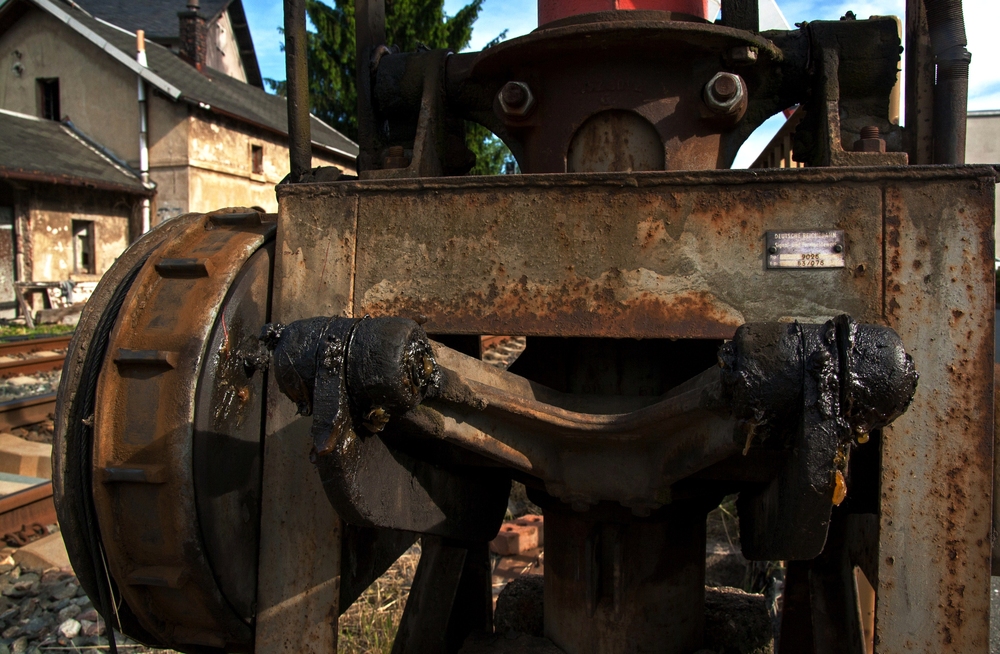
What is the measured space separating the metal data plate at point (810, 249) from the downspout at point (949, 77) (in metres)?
0.62

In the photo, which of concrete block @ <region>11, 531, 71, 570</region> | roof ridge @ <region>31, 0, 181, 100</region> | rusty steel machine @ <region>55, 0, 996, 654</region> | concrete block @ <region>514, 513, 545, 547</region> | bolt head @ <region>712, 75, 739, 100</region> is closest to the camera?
rusty steel machine @ <region>55, 0, 996, 654</region>

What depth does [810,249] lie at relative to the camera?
70.4 inches

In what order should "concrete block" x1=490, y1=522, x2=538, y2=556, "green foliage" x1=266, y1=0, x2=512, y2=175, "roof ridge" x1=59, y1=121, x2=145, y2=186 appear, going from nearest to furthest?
"concrete block" x1=490, y1=522, x2=538, y2=556 → "roof ridge" x1=59, y1=121, x2=145, y2=186 → "green foliage" x1=266, y1=0, x2=512, y2=175

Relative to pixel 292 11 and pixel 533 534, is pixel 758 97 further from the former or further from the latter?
pixel 533 534

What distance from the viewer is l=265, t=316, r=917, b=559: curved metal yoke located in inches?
52.1

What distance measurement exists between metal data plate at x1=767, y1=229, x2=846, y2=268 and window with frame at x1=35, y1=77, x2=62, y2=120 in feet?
80.0

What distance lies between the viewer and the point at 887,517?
A: 179cm

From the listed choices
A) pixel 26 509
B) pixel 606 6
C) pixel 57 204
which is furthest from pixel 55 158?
pixel 606 6

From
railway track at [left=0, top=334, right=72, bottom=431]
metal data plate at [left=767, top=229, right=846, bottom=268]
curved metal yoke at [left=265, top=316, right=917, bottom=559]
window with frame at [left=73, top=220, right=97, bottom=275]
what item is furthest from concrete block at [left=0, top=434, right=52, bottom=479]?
window with frame at [left=73, top=220, right=97, bottom=275]

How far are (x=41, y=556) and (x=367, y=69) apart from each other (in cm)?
317

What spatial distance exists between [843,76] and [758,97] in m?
0.23

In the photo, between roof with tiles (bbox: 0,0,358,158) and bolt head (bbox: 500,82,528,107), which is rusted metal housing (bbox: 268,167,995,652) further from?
roof with tiles (bbox: 0,0,358,158)

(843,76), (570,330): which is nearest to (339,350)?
(570,330)

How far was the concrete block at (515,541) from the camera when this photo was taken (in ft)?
15.6
